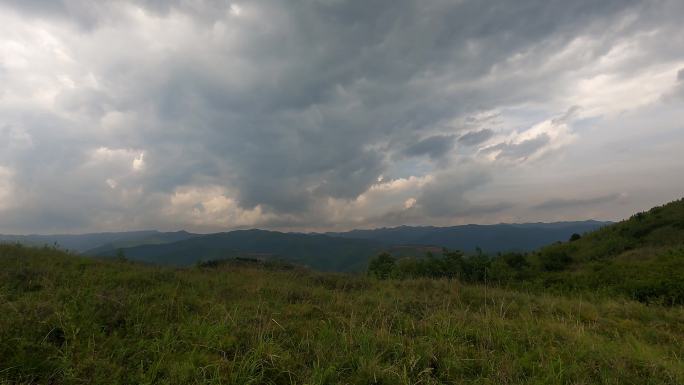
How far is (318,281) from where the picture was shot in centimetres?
1512

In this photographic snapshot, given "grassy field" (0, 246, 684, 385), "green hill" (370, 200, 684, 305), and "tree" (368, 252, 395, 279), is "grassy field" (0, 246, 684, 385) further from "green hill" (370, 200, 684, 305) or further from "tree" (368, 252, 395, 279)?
"tree" (368, 252, 395, 279)

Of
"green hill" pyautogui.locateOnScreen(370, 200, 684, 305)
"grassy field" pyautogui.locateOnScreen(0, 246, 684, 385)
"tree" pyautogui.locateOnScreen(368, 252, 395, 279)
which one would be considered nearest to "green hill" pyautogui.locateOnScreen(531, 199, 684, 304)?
"green hill" pyautogui.locateOnScreen(370, 200, 684, 305)

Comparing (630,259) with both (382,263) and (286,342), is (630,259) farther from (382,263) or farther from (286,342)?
(286,342)

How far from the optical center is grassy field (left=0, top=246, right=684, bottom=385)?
4652mm

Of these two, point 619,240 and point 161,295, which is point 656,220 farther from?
point 161,295

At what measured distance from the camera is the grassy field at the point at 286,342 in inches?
183

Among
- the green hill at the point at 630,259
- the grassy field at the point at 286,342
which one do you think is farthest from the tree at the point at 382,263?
the grassy field at the point at 286,342

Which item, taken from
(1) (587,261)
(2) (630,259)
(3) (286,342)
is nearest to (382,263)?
(1) (587,261)

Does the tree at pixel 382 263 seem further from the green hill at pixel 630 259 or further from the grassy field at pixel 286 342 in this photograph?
the grassy field at pixel 286 342

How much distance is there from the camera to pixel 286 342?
593 centimetres

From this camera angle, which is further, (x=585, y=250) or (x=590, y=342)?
(x=585, y=250)

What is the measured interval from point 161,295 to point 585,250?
1689 inches

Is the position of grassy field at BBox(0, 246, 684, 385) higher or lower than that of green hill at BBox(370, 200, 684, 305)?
higher

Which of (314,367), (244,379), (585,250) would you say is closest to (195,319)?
(244,379)
